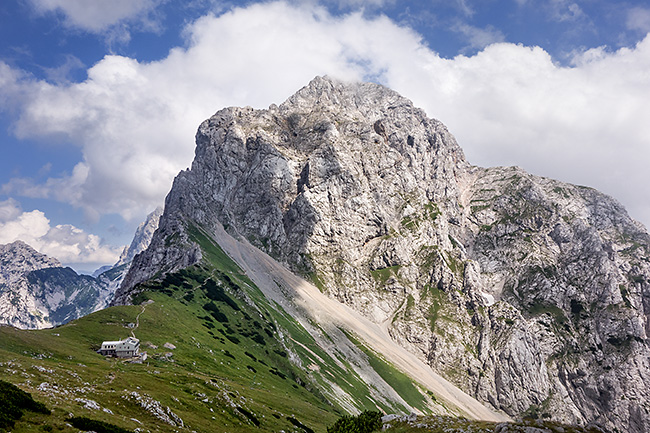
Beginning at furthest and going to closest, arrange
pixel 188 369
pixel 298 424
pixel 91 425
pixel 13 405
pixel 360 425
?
1. pixel 188 369
2. pixel 298 424
3. pixel 360 425
4. pixel 91 425
5. pixel 13 405

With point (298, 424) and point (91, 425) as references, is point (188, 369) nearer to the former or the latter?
point (298, 424)

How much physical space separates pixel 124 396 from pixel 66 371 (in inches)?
492

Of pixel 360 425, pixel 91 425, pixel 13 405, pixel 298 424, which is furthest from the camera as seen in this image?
pixel 298 424

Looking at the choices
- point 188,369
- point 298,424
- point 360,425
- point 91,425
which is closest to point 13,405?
point 91,425

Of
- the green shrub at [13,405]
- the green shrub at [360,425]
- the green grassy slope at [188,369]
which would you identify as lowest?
the green grassy slope at [188,369]

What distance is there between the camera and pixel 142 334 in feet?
328

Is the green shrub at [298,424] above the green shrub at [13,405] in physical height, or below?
below

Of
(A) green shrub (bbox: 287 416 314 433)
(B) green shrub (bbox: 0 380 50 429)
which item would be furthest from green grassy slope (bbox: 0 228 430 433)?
(B) green shrub (bbox: 0 380 50 429)

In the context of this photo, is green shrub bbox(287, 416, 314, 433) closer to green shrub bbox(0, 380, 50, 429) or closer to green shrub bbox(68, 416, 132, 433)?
green shrub bbox(68, 416, 132, 433)

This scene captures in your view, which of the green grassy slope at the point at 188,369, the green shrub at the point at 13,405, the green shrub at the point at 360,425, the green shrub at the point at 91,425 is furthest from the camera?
the green shrub at the point at 360,425

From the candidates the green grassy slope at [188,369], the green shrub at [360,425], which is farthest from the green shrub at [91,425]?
the green shrub at [360,425]

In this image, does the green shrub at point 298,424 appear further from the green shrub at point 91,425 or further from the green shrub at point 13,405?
the green shrub at point 13,405

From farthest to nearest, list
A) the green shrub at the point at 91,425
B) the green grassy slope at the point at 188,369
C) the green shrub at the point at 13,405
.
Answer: the green grassy slope at the point at 188,369
the green shrub at the point at 91,425
the green shrub at the point at 13,405

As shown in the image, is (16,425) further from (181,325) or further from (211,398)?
(181,325)
